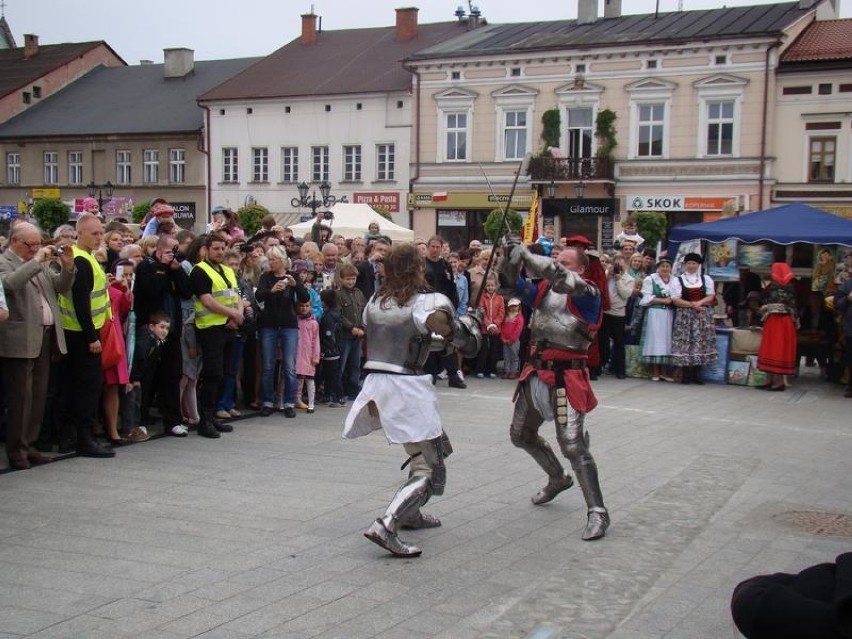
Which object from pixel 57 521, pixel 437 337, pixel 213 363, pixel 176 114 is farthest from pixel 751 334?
pixel 176 114

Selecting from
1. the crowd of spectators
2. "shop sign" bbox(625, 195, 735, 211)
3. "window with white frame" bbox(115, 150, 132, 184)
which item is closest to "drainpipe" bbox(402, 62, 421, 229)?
"shop sign" bbox(625, 195, 735, 211)

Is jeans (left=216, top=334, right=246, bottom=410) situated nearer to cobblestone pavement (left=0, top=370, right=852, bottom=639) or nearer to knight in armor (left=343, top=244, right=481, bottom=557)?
cobblestone pavement (left=0, top=370, right=852, bottom=639)

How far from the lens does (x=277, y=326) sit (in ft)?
35.8

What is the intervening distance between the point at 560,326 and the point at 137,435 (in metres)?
4.33

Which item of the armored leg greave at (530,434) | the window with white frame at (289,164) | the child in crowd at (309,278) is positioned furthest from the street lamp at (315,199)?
the armored leg greave at (530,434)

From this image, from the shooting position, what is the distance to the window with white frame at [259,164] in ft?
145

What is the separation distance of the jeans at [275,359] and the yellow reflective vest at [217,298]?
1098mm

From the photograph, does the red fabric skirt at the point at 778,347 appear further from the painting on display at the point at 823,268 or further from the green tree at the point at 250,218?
the green tree at the point at 250,218

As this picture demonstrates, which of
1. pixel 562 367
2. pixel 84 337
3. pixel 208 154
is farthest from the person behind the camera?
pixel 208 154

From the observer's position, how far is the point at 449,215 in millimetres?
A: 39750

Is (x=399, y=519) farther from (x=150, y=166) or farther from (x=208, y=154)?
(x=150, y=166)

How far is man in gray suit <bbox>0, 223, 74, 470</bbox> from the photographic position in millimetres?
7734

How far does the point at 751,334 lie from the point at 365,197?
92.1ft

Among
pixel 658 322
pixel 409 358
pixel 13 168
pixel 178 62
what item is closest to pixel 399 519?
pixel 409 358
